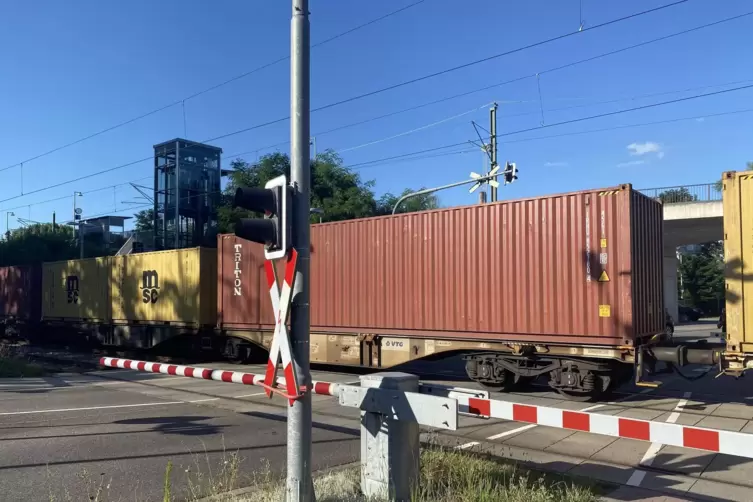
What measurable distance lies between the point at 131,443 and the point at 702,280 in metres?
58.2

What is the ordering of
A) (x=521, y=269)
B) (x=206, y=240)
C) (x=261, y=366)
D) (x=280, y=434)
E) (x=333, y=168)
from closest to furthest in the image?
(x=280, y=434) < (x=521, y=269) < (x=261, y=366) < (x=333, y=168) < (x=206, y=240)

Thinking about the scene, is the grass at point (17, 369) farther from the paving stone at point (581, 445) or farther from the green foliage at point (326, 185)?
the green foliage at point (326, 185)

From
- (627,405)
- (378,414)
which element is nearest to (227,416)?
(378,414)

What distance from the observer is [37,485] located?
520cm

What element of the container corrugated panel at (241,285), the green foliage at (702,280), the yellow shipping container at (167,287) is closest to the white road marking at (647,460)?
the container corrugated panel at (241,285)

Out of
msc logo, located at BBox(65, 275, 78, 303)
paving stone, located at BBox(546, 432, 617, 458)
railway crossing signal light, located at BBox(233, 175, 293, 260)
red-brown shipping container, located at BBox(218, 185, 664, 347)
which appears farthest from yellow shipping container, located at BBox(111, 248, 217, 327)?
railway crossing signal light, located at BBox(233, 175, 293, 260)

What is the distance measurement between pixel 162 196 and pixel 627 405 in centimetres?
3872

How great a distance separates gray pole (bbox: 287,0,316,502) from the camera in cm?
398

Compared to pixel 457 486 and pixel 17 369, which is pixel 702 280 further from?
pixel 457 486

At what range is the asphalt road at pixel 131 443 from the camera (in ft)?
17.3

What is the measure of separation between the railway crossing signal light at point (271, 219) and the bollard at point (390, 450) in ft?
4.25

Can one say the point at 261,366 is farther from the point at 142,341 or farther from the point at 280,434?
the point at 280,434

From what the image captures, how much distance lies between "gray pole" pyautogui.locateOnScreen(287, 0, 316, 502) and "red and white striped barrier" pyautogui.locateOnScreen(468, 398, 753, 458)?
1261mm

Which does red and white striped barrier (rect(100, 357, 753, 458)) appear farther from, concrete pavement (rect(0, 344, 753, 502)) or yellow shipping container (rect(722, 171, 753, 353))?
yellow shipping container (rect(722, 171, 753, 353))
